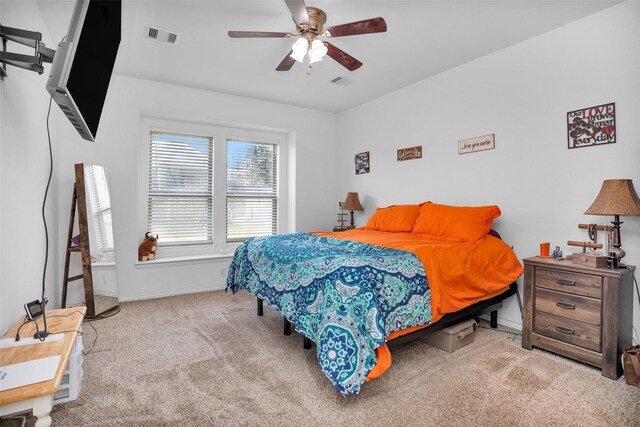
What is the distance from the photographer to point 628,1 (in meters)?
2.37

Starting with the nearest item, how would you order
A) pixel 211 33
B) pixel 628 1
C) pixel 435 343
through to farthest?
pixel 628 1 < pixel 435 343 < pixel 211 33

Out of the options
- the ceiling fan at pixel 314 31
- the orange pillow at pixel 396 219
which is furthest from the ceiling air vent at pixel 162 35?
the orange pillow at pixel 396 219

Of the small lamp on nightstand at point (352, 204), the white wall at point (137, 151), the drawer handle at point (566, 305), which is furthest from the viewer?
the small lamp on nightstand at point (352, 204)

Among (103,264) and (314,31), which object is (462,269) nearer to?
(314,31)

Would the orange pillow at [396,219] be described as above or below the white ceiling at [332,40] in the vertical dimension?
below

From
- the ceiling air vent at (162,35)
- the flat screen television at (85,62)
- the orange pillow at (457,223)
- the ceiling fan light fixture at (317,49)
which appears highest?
the ceiling air vent at (162,35)

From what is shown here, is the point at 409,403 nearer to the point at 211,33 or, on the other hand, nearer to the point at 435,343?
the point at 435,343

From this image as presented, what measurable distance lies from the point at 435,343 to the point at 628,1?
2.96m

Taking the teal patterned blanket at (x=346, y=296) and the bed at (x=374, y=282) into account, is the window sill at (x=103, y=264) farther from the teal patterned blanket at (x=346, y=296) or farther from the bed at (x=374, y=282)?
the teal patterned blanket at (x=346, y=296)

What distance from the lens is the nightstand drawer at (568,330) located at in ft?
7.06

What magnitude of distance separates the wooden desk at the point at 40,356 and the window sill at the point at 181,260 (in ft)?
6.58

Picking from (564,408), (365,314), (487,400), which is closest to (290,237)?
(365,314)

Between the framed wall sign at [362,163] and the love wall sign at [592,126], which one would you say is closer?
the love wall sign at [592,126]

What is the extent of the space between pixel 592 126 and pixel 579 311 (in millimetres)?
1464
